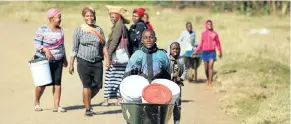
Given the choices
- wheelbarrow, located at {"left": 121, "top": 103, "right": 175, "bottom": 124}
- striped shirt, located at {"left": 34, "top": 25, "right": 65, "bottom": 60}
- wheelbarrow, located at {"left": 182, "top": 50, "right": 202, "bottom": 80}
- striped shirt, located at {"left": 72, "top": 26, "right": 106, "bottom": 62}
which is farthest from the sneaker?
wheelbarrow, located at {"left": 182, "top": 50, "right": 202, "bottom": 80}

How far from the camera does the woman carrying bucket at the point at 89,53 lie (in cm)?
1008

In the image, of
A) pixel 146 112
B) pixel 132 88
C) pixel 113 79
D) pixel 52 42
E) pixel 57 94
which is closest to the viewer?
pixel 146 112

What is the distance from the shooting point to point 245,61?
19.7 metres

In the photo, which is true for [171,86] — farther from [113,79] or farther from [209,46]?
[209,46]

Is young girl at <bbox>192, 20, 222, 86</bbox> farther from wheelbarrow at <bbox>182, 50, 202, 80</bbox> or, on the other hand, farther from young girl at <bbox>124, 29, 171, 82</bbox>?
young girl at <bbox>124, 29, 171, 82</bbox>

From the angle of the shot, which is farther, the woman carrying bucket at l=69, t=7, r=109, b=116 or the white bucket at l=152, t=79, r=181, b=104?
the woman carrying bucket at l=69, t=7, r=109, b=116

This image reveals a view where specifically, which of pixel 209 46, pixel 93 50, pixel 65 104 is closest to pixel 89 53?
pixel 93 50

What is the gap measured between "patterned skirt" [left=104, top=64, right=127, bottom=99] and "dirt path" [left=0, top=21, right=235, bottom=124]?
28 centimetres

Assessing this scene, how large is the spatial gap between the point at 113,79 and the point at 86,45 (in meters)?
1.09

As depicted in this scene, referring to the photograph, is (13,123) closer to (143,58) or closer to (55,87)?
(55,87)

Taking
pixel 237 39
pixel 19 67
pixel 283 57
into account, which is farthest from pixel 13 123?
pixel 237 39

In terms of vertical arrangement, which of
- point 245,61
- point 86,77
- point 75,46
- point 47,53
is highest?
point 75,46

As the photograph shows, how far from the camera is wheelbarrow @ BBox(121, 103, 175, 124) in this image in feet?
23.0

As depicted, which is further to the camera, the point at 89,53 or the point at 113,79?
the point at 113,79
